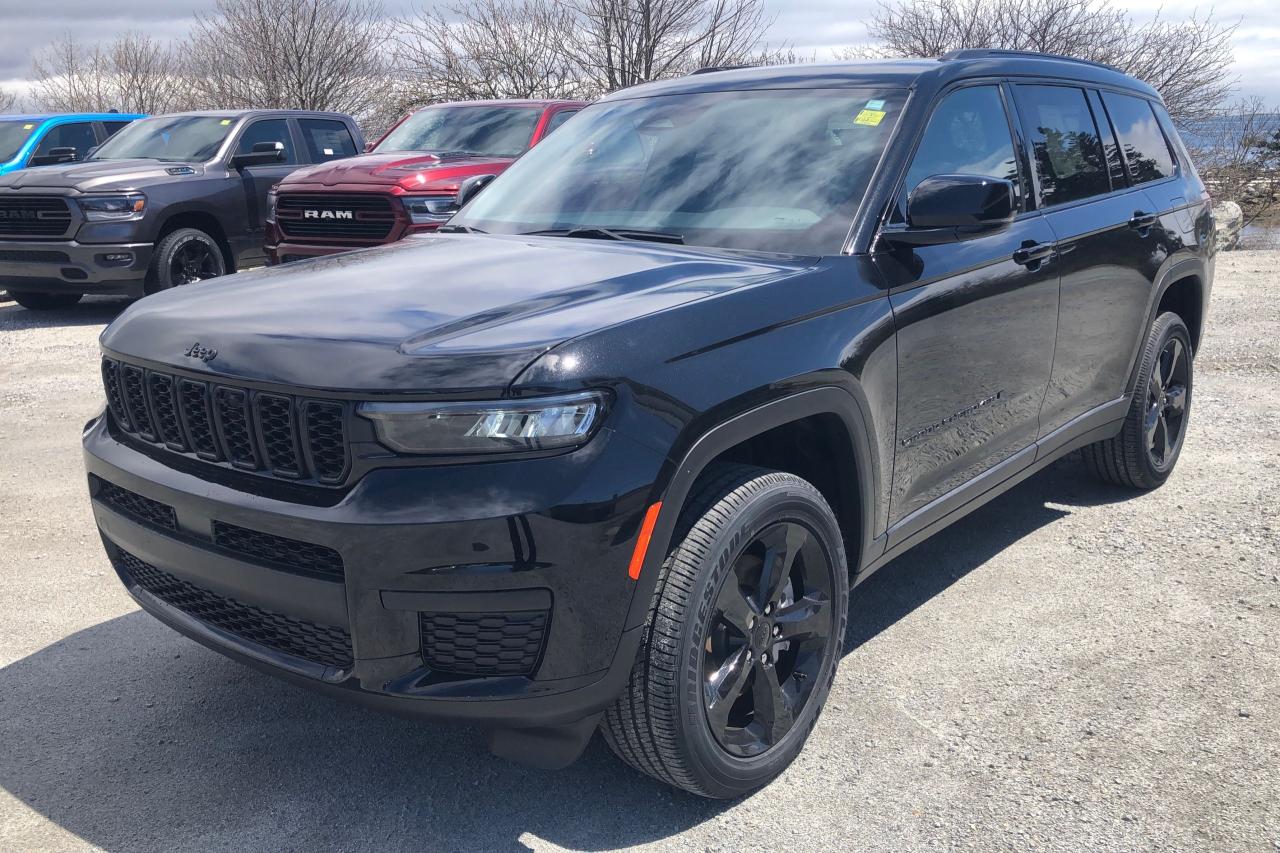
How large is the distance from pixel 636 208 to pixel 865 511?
Answer: 1.22 metres

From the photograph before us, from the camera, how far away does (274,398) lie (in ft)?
8.08

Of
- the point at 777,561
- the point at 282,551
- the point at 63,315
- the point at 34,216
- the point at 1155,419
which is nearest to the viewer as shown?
the point at 282,551

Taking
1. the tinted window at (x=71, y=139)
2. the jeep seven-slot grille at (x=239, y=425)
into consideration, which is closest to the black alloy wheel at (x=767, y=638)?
the jeep seven-slot grille at (x=239, y=425)

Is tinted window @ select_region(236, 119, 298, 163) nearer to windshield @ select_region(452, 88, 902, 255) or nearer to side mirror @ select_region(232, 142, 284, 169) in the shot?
side mirror @ select_region(232, 142, 284, 169)

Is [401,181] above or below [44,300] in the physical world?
above

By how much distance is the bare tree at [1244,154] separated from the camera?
79.8 feet

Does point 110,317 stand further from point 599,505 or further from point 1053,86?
point 599,505

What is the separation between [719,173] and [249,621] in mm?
1918

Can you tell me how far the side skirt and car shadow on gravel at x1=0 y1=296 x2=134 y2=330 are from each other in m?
8.80

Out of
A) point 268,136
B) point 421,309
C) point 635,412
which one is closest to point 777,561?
point 635,412

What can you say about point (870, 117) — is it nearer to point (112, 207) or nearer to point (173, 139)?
point (112, 207)

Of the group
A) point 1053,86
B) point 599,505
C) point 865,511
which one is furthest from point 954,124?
point 599,505

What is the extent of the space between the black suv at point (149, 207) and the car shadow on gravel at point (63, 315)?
156 mm

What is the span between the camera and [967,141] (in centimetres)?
376
